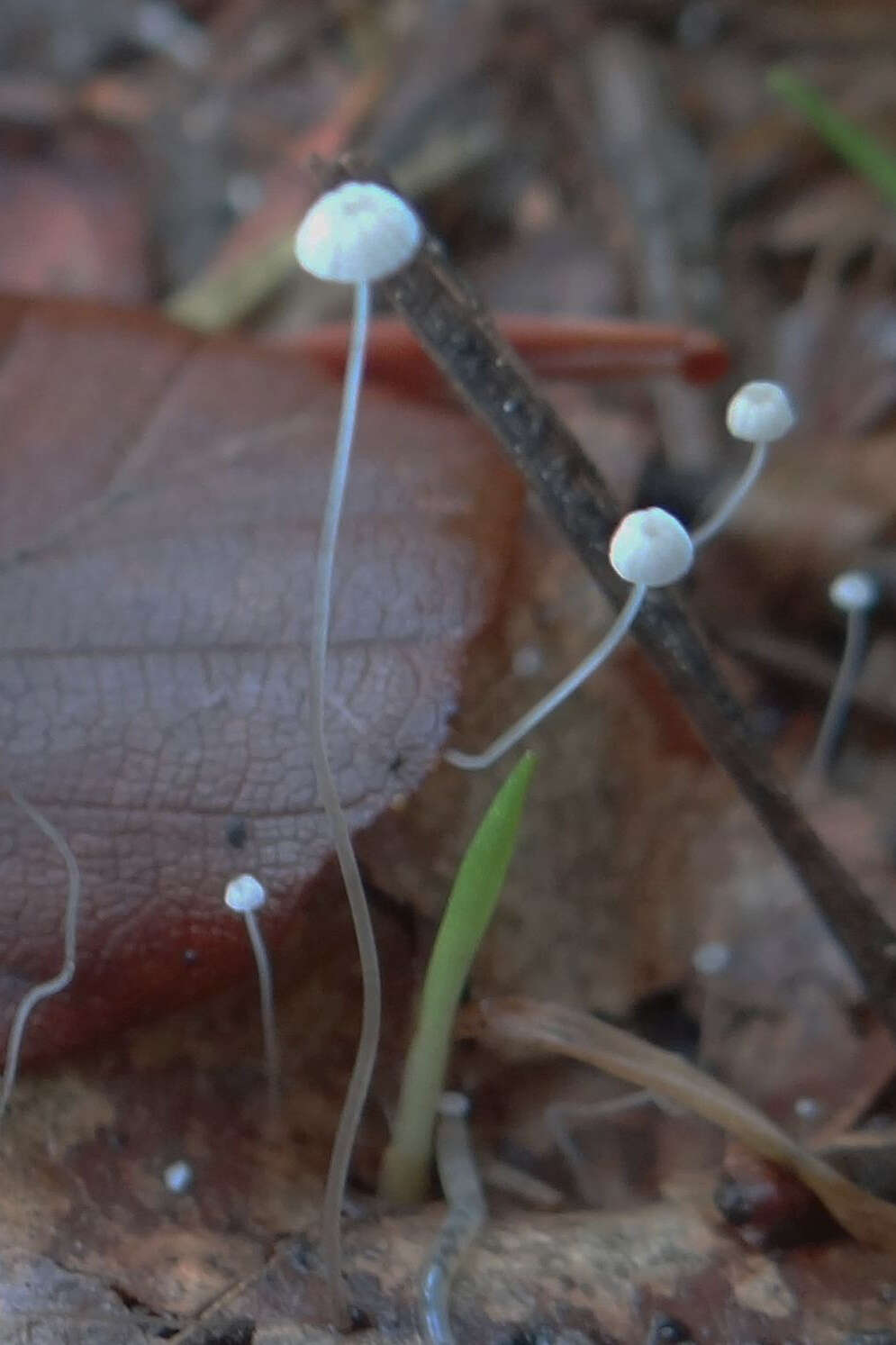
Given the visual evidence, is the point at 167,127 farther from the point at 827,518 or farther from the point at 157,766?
the point at 157,766

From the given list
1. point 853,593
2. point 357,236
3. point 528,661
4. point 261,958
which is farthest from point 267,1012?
point 853,593


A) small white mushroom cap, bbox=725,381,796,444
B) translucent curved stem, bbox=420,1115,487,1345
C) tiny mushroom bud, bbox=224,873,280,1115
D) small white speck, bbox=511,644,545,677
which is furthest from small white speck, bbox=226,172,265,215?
translucent curved stem, bbox=420,1115,487,1345

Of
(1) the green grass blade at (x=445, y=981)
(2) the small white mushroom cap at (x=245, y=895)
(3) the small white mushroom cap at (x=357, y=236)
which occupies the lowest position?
(1) the green grass blade at (x=445, y=981)

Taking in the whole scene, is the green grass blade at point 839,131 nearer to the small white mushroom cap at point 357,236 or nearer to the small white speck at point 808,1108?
the small white mushroom cap at point 357,236

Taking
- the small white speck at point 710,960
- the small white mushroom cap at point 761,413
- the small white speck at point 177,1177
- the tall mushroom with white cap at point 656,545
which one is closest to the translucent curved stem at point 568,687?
the tall mushroom with white cap at point 656,545

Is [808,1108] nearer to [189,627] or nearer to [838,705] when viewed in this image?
[838,705]
